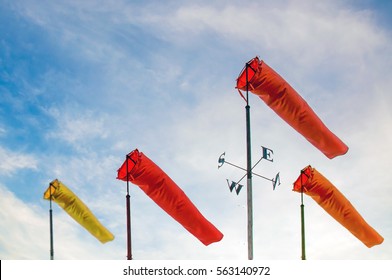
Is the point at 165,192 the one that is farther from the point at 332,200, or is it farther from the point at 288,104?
the point at 332,200

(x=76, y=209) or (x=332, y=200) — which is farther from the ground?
(x=76, y=209)

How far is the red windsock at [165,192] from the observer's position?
8656mm

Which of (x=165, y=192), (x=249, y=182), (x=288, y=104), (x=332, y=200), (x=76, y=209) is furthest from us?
(x=76, y=209)

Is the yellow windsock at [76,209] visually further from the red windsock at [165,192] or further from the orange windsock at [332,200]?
the orange windsock at [332,200]

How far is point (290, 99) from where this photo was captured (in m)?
7.91

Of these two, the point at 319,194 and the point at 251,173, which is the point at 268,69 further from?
the point at 319,194

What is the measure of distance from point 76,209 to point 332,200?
6874mm

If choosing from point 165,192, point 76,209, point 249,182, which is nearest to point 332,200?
point 249,182

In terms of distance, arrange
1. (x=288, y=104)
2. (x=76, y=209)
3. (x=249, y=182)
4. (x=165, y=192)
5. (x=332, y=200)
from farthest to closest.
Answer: (x=76, y=209), (x=332, y=200), (x=165, y=192), (x=288, y=104), (x=249, y=182)

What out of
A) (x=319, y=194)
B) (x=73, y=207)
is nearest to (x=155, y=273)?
(x=319, y=194)

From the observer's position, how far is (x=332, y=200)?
31.9 ft

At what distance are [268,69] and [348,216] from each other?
3867 mm

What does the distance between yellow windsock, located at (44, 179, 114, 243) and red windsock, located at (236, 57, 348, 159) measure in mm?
6925

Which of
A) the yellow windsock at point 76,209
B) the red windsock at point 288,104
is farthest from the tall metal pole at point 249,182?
the yellow windsock at point 76,209
